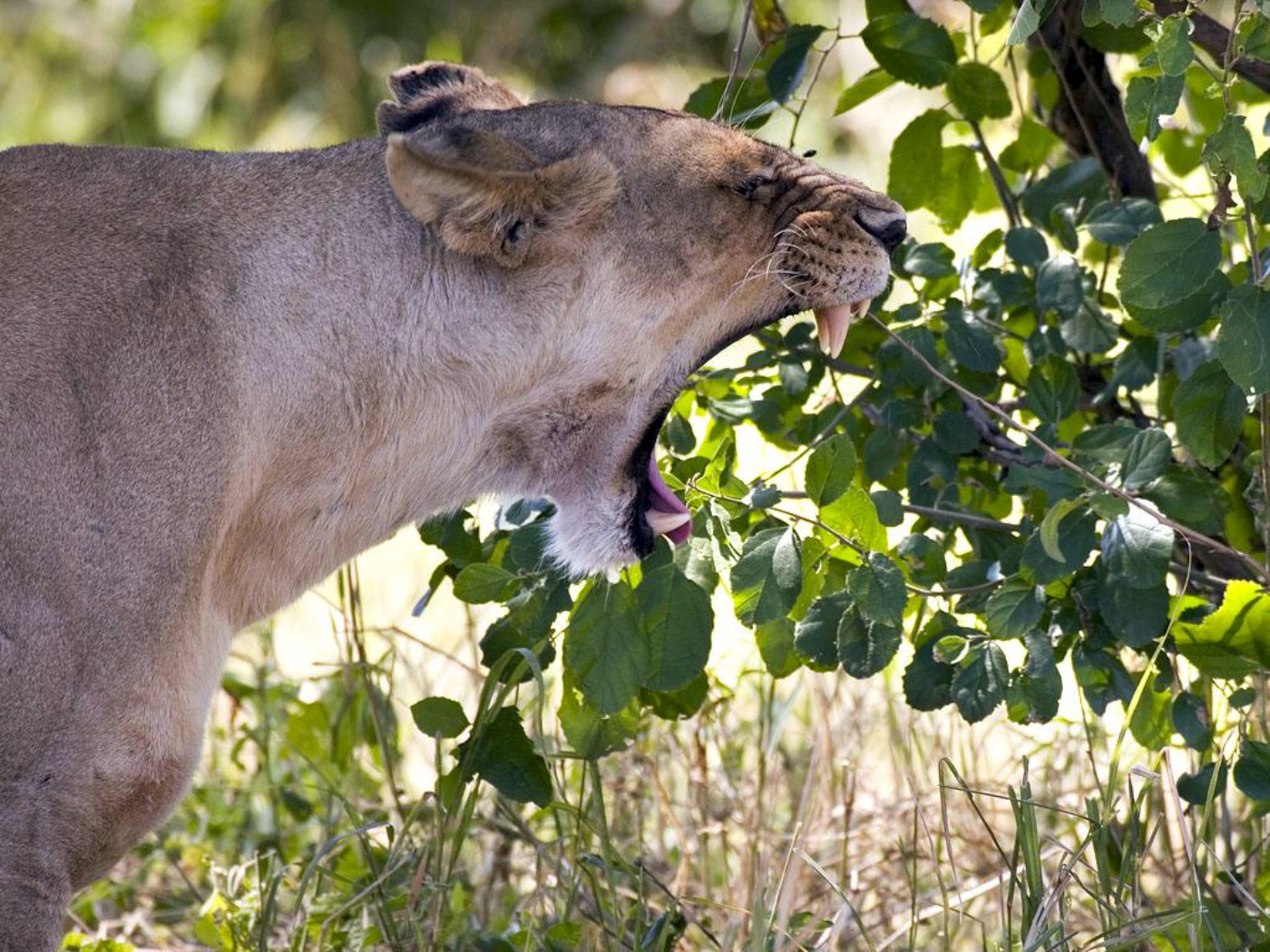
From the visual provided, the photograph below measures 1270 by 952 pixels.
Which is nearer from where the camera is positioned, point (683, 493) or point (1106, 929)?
point (1106, 929)

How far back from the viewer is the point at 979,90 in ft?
10.7

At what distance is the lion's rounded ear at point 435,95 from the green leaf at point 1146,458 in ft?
3.98

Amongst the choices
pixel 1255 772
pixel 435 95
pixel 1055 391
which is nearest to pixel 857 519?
pixel 1055 391

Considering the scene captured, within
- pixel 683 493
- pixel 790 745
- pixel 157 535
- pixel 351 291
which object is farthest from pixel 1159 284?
pixel 790 745

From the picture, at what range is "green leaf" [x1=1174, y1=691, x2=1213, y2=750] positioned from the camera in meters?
2.75

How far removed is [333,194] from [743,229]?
65 centimetres

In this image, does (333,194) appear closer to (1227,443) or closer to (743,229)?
(743,229)

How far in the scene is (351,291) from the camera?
8.42ft

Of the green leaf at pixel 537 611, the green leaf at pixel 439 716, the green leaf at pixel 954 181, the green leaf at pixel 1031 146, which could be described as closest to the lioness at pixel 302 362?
the green leaf at pixel 537 611

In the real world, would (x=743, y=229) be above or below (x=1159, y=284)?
above

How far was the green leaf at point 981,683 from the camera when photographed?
2689mm

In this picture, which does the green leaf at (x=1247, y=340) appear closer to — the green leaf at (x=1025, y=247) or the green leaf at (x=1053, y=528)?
the green leaf at (x=1053, y=528)

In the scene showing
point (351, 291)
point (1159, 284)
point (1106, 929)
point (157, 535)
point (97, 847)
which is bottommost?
point (1106, 929)

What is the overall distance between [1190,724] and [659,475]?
3.13 feet
